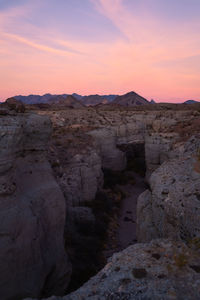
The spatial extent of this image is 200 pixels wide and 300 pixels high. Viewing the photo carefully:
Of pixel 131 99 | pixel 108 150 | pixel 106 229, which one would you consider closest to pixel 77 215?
pixel 106 229

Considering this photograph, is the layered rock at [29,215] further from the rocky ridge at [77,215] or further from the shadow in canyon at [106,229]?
the shadow in canyon at [106,229]

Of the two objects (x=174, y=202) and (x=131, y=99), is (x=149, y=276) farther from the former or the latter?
(x=131, y=99)

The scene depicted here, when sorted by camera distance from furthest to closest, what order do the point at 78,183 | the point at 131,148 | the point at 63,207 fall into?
the point at 131,148 → the point at 78,183 → the point at 63,207

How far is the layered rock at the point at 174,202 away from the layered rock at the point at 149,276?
909 millimetres

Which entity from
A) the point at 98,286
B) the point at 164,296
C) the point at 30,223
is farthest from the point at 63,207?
the point at 164,296

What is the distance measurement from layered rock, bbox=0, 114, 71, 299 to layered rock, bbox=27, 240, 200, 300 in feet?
8.01

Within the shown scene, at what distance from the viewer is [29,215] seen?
→ 295 inches

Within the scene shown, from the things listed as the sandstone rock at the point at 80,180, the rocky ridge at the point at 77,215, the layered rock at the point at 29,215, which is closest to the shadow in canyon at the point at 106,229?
the rocky ridge at the point at 77,215

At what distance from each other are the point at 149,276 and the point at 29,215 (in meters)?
4.18

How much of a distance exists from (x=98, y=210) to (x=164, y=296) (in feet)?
41.1

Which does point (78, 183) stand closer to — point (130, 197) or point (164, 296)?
point (130, 197)

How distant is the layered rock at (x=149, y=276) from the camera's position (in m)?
4.46

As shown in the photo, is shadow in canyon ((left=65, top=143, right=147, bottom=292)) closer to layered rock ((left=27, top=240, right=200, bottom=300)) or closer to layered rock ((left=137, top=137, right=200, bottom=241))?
layered rock ((left=137, top=137, right=200, bottom=241))

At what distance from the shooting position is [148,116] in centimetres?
2975
